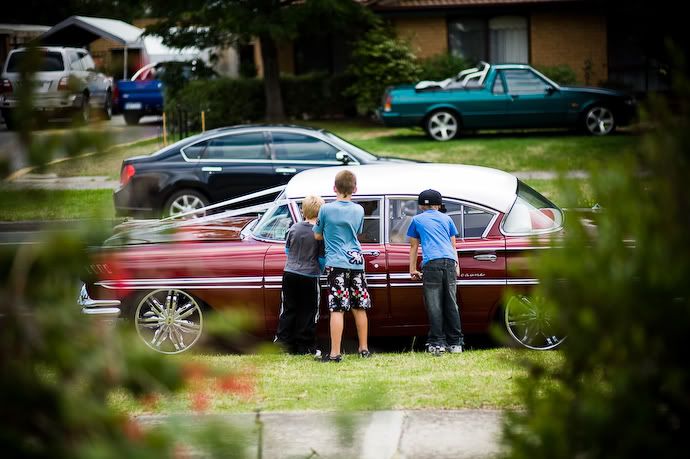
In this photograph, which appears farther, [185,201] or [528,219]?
[185,201]

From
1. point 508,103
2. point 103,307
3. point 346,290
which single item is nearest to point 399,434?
point 346,290

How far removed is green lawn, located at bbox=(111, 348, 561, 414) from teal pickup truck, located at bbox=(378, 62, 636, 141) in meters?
14.9

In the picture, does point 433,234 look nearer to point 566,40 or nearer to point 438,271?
point 438,271

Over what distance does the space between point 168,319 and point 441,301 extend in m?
2.35

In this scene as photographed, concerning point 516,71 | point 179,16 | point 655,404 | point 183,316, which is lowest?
point 183,316

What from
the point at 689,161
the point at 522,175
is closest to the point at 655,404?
the point at 689,161

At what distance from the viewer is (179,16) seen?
2661 centimetres

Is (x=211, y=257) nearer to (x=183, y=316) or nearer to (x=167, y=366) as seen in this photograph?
(x=183, y=316)

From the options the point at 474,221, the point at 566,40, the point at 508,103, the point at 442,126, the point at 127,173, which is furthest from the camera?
the point at 566,40

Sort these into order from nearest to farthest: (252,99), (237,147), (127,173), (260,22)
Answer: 1. (127,173)
2. (237,147)
3. (260,22)
4. (252,99)

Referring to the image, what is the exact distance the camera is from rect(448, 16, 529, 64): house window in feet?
98.2

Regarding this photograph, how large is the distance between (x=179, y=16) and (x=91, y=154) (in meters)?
24.7

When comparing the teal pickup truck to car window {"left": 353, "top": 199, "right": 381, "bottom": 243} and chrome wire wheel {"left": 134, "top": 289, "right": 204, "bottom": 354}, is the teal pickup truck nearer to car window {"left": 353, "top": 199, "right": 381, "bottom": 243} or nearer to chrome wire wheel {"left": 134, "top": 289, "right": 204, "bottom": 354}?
car window {"left": 353, "top": 199, "right": 381, "bottom": 243}

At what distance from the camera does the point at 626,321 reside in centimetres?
298
